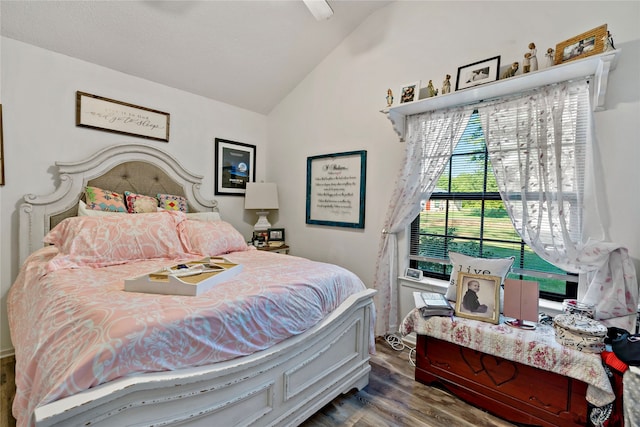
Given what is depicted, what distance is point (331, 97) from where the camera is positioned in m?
3.14

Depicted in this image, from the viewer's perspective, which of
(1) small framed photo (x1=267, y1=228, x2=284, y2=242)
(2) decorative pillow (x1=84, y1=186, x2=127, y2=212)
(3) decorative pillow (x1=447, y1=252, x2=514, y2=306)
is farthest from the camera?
(1) small framed photo (x1=267, y1=228, x2=284, y2=242)

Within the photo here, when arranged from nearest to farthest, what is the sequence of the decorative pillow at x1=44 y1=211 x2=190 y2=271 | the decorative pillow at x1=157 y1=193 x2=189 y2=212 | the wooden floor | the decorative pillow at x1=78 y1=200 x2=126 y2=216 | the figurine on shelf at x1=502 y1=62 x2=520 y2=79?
the wooden floor → the decorative pillow at x1=44 y1=211 x2=190 y2=271 → the figurine on shelf at x1=502 y1=62 x2=520 y2=79 → the decorative pillow at x1=78 y1=200 x2=126 y2=216 → the decorative pillow at x1=157 y1=193 x2=189 y2=212

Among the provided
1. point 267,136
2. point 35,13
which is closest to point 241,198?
point 267,136

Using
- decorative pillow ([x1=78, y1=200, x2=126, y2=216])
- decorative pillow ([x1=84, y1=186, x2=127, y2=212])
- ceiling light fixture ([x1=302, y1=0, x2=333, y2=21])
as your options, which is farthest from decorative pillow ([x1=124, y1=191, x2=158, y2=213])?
ceiling light fixture ([x1=302, y1=0, x2=333, y2=21])

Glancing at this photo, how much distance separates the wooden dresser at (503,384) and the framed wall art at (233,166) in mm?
2541

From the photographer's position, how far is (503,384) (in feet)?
5.58

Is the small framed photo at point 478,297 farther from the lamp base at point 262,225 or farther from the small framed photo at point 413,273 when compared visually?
the lamp base at point 262,225

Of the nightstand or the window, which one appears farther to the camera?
the nightstand

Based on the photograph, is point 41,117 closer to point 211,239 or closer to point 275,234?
point 211,239

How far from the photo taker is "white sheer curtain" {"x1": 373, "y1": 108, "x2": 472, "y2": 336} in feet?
7.64

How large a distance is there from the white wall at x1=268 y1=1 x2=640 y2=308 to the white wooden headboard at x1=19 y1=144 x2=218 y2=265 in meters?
1.18

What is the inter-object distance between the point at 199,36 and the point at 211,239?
5.79 feet

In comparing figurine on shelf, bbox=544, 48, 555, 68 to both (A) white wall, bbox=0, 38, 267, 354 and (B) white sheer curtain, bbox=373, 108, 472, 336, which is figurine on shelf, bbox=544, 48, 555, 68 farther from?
(A) white wall, bbox=0, 38, 267, 354

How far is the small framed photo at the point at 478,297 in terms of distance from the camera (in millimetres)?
1857
